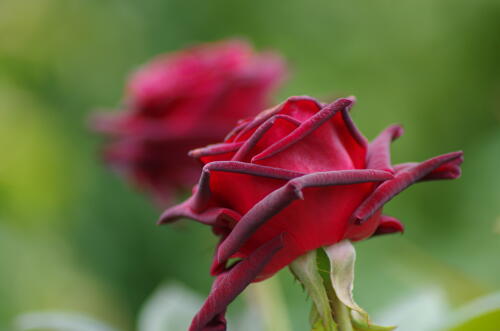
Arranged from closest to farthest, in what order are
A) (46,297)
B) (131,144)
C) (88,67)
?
(131,144) < (46,297) < (88,67)

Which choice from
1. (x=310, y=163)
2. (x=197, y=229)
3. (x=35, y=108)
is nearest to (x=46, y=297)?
(x=197, y=229)

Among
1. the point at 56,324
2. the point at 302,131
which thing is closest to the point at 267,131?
the point at 302,131

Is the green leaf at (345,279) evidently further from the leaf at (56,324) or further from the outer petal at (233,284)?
the leaf at (56,324)

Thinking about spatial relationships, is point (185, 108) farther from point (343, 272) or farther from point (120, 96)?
point (120, 96)

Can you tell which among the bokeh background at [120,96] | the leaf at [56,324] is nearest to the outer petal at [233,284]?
the leaf at [56,324]

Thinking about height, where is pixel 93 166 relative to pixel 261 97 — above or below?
above

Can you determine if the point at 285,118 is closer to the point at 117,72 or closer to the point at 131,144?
the point at 131,144

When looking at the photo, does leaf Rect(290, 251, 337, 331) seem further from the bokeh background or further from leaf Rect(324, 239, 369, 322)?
the bokeh background
